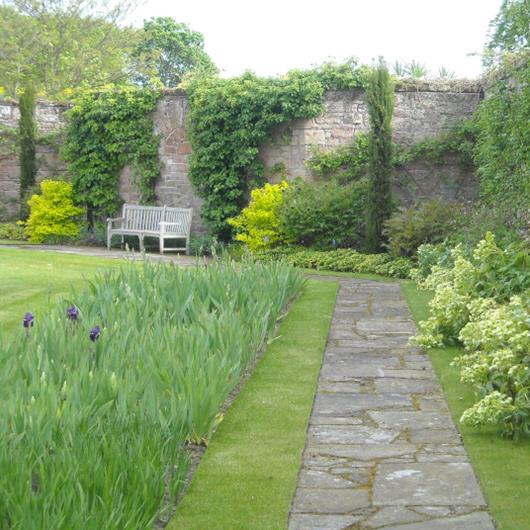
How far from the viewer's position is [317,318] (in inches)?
315

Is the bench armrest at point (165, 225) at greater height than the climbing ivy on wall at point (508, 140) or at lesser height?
lesser

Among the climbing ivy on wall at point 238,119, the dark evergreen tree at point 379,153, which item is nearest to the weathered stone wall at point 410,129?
the climbing ivy on wall at point 238,119

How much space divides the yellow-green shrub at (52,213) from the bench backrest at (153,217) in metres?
1.10

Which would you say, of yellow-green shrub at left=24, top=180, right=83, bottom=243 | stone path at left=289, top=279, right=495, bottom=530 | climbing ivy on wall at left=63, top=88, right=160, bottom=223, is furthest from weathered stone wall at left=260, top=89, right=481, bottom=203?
stone path at left=289, top=279, right=495, bottom=530

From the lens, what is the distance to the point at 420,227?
39.0 feet

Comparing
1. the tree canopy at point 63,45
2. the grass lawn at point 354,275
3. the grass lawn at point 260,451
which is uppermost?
the tree canopy at point 63,45

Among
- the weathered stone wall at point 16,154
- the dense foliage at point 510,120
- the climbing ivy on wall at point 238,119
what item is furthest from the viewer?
the weathered stone wall at point 16,154

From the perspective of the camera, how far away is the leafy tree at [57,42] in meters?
30.8

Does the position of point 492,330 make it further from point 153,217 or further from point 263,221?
point 153,217

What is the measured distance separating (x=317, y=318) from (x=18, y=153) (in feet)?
37.8

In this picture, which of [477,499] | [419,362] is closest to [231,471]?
[477,499]

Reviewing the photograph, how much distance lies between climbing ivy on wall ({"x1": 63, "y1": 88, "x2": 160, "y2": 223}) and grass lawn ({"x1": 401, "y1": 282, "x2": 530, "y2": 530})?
1153 cm

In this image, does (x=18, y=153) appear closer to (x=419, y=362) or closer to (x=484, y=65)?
(x=484, y=65)

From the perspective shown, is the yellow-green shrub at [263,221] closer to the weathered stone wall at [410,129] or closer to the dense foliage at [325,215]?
the dense foliage at [325,215]
